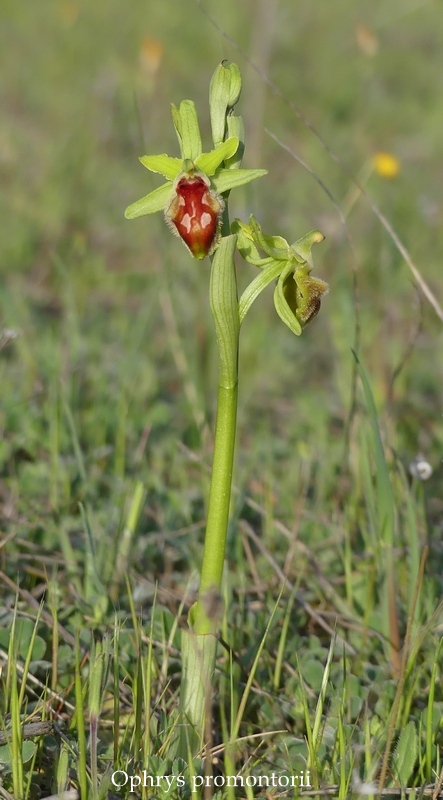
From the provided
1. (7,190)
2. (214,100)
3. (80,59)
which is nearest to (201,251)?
(214,100)

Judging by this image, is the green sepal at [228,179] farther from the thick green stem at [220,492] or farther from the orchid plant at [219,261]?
the thick green stem at [220,492]

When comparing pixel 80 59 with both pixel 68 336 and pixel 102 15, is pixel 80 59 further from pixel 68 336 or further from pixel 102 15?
pixel 68 336

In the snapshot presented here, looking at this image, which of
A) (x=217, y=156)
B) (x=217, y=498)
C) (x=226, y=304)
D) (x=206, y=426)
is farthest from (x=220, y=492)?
(x=206, y=426)

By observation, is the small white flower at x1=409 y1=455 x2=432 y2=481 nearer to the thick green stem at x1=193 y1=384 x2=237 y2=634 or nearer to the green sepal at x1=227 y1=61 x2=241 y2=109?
the thick green stem at x1=193 y1=384 x2=237 y2=634

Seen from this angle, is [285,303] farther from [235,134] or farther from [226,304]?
[235,134]

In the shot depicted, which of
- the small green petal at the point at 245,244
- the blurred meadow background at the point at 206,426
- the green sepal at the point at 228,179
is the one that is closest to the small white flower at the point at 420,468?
the blurred meadow background at the point at 206,426

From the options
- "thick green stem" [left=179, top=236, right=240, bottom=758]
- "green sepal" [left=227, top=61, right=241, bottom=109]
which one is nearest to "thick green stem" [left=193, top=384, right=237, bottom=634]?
"thick green stem" [left=179, top=236, right=240, bottom=758]
